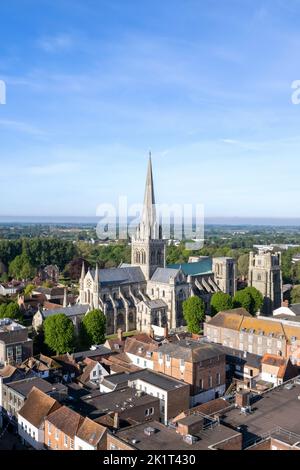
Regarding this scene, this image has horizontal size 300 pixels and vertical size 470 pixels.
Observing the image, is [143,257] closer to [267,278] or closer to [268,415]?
[267,278]

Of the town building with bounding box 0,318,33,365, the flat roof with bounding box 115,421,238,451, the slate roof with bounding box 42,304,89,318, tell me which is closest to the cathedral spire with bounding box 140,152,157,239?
the slate roof with bounding box 42,304,89,318

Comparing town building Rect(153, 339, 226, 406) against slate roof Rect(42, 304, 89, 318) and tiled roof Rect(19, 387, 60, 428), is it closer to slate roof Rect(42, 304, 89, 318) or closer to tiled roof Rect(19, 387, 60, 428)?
tiled roof Rect(19, 387, 60, 428)

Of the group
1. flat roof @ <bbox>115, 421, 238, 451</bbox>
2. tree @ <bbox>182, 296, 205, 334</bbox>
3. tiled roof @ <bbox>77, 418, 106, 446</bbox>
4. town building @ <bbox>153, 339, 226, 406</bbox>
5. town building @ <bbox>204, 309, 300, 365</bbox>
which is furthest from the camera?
tree @ <bbox>182, 296, 205, 334</bbox>

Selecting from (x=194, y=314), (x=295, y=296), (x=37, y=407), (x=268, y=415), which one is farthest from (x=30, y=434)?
(x=295, y=296)

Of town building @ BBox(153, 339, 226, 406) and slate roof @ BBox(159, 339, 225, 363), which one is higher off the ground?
slate roof @ BBox(159, 339, 225, 363)
